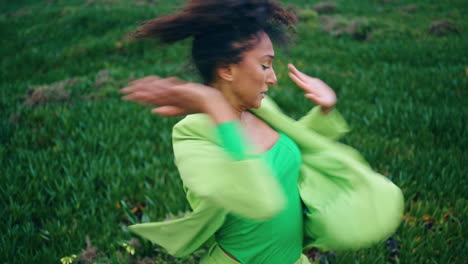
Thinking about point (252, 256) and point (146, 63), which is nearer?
point (252, 256)

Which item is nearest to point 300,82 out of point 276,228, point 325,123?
point 325,123

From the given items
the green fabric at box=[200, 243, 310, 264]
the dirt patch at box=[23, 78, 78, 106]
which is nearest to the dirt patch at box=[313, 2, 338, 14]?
the dirt patch at box=[23, 78, 78, 106]

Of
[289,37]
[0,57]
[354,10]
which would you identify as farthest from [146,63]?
[354,10]

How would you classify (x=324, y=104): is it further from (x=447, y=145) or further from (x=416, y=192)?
(x=447, y=145)

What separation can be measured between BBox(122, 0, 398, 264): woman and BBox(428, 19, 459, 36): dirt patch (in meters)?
6.96

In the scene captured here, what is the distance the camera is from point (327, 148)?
1.14 metres

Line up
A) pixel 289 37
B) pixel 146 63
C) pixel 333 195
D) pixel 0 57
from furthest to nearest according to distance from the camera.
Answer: pixel 0 57 < pixel 146 63 < pixel 289 37 < pixel 333 195

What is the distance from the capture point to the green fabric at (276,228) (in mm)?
1104

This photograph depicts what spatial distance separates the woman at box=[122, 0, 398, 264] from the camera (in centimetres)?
86

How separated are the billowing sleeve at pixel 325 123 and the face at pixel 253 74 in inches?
10.6

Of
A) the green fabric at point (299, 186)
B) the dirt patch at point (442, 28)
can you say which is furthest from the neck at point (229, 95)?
the dirt patch at point (442, 28)

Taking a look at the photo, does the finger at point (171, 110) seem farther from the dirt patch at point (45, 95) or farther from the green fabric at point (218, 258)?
the dirt patch at point (45, 95)

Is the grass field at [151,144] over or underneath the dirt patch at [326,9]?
over

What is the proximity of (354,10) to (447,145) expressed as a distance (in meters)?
8.44
